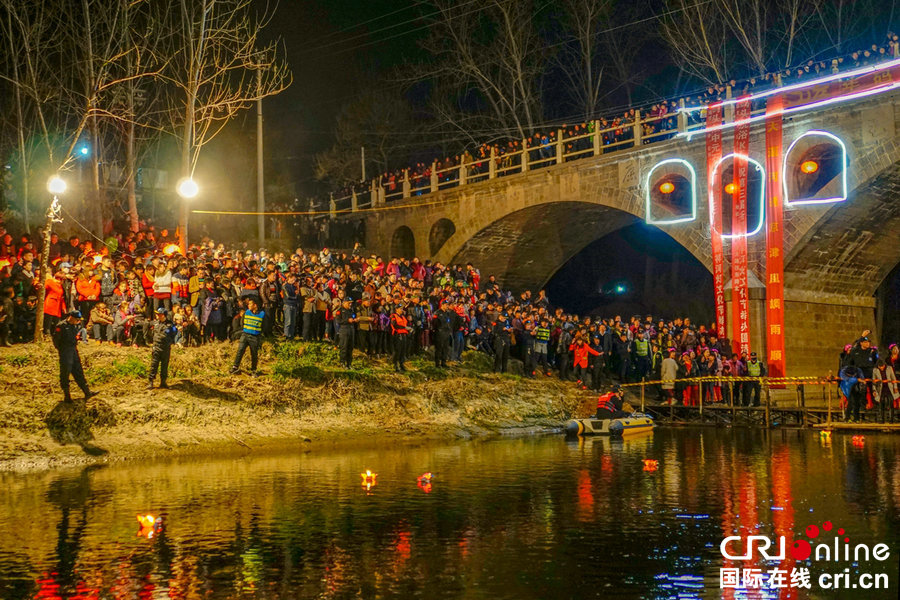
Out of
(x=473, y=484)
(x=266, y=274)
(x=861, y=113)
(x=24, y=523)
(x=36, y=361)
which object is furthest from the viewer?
(x=861, y=113)

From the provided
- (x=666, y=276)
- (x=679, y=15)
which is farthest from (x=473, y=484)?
(x=666, y=276)

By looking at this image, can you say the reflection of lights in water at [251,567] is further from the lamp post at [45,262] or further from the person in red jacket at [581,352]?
the person in red jacket at [581,352]

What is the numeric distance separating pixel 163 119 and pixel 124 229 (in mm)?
7594

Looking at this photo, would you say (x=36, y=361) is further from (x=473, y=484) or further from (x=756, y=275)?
(x=756, y=275)

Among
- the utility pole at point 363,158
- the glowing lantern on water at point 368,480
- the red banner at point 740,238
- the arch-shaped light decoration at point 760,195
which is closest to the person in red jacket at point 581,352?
the red banner at point 740,238

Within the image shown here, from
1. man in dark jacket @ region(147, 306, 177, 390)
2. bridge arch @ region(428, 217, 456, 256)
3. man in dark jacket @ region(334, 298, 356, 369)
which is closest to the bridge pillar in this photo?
man in dark jacket @ region(334, 298, 356, 369)

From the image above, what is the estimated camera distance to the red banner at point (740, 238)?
28234mm

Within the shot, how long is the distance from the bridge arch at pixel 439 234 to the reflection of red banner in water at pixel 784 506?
2632 cm

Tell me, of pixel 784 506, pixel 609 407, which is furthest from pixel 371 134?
pixel 784 506

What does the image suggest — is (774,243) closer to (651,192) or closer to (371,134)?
(651,192)

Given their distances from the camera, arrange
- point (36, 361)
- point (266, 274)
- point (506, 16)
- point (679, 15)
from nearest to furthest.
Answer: point (36, 361), point (266, 274), point (679, 15), point (506, 16)

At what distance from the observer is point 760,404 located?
84.1 feet

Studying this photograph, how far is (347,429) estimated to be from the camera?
19.2m

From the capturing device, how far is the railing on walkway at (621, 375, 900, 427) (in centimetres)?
2297
